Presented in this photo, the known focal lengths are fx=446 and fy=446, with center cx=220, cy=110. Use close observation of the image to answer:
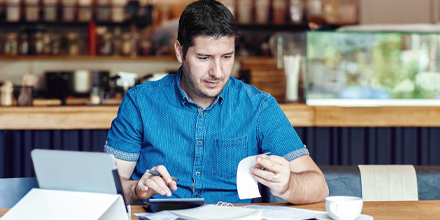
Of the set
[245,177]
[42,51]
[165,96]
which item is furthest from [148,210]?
[42,51]

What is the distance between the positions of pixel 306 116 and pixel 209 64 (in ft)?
4.58

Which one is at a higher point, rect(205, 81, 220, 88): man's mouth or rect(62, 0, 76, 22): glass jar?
rect(62, 0, 76, 22): glass jar

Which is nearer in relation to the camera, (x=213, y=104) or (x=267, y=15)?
(x=213, y=104)

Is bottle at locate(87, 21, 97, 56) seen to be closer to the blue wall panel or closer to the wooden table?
the blue wall panel

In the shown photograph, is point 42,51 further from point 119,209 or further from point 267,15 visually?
point 119,209

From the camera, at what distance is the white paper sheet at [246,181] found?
110 centimetres

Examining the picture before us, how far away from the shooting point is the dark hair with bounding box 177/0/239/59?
1.36 meters

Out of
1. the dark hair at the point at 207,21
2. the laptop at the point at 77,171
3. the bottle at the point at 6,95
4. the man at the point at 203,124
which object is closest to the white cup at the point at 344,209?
the man at the point at 203,124

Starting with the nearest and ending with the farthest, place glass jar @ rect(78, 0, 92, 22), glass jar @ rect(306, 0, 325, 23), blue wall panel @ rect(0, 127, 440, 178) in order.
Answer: blue wall panel @ rect(0, 127, 440, 178) < glass jar @ rect(78, 0, 92, 22) < glass jar @ rect(306, 0, 325, 23)

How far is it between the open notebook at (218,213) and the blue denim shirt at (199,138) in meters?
0.39

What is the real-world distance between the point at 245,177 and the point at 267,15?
3.81 metres

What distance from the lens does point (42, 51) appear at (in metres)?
4.43

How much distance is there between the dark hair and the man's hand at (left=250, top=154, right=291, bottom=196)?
1.49 feet

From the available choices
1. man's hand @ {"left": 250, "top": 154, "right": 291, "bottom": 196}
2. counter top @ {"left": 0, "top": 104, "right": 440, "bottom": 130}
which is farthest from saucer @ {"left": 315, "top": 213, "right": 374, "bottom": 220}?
counter top @ {"left": 0, "top": 104, "right": 440, "bottom": 130}
